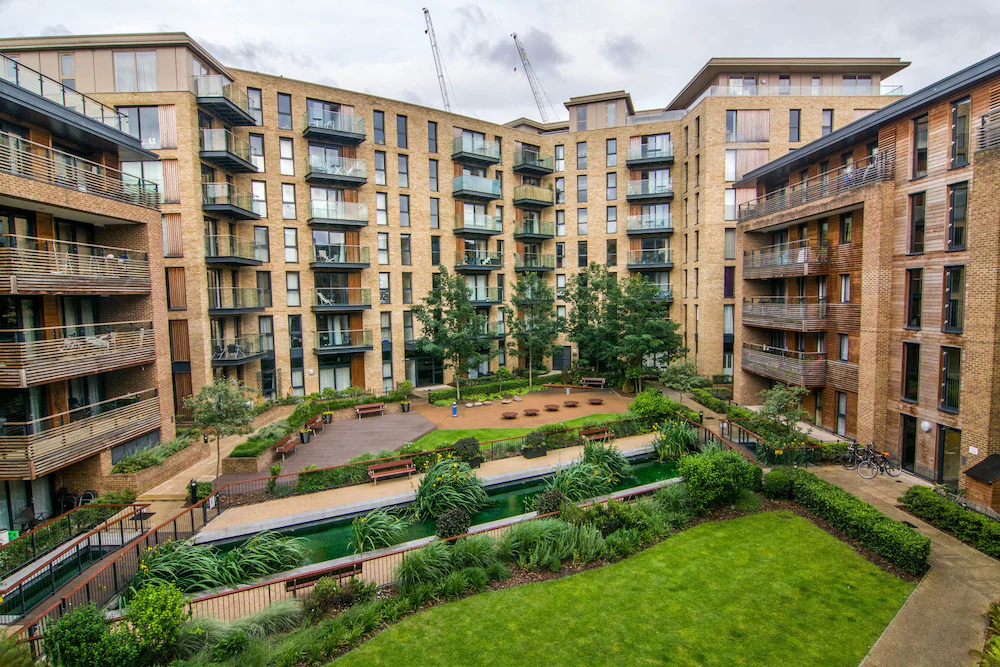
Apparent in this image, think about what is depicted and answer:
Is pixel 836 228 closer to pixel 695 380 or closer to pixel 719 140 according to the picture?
pixel 695 380

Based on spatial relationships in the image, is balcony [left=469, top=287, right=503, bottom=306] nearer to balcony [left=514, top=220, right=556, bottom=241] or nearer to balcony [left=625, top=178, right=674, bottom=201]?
balcony [left=514, top=220, right=556, bottom=241]

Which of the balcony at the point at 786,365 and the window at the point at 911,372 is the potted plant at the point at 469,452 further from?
the window at the point at 911,372

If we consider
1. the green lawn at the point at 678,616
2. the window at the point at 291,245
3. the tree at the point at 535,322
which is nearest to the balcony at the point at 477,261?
the tree at the point at 535,322

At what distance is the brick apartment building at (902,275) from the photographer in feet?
48.3

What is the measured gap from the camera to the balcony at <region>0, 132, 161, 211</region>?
45.2 feet

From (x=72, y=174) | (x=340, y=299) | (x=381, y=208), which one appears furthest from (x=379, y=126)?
(x=72, y=174)

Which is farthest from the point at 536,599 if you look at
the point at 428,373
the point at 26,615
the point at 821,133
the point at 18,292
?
the point at 821,133

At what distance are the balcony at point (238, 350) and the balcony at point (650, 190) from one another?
24578mm

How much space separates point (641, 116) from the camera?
36.5 metres

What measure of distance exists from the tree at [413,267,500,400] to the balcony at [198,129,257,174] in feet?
36.9

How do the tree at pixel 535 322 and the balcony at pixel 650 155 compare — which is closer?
the tree at pixel 535 322

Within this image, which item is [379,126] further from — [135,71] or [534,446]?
[534,446]

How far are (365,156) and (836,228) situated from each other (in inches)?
Result: 951

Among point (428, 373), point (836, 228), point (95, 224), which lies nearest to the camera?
point (95, 224)
